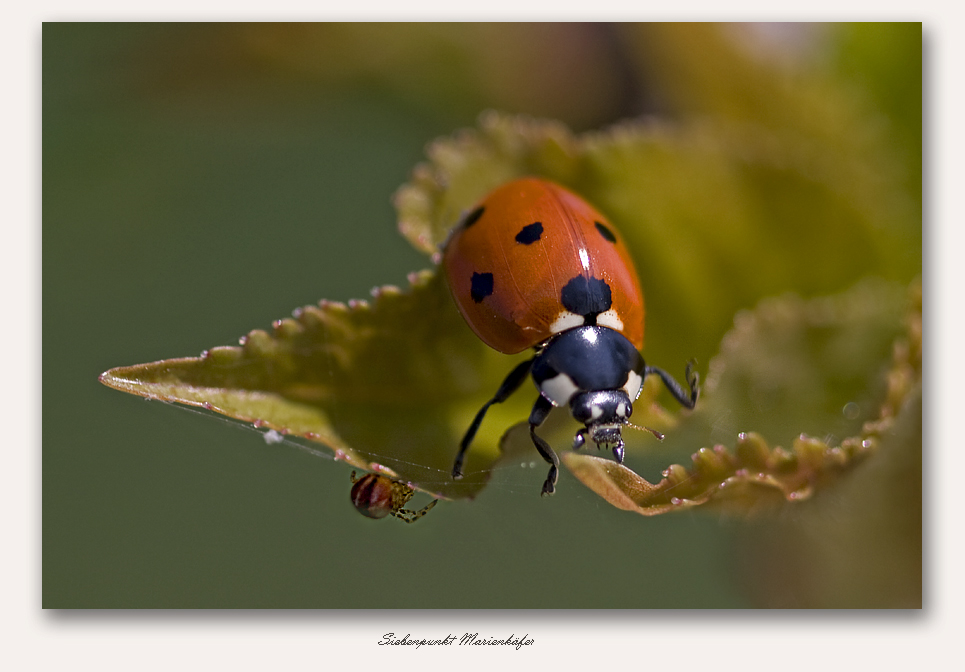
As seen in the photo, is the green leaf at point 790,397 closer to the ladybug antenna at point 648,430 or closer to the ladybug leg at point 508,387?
the ladybug antenna at point 648,430

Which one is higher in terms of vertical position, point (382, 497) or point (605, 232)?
point (605, 232)

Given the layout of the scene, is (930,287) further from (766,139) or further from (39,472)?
(39,472)

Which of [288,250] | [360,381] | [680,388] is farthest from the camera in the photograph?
[288,250]

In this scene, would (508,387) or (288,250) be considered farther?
(288,250)

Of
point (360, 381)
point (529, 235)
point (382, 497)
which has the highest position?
point (529, 235)

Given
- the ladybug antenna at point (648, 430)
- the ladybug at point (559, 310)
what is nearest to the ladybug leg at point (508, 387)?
the ladybug at point (559, 310)

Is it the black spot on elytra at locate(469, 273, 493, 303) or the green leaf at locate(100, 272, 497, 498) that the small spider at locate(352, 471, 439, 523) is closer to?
the green leaf at locate(100, 272, 497, 498)

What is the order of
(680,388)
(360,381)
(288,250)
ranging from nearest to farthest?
(360,381) → (680,388) → (288,250)

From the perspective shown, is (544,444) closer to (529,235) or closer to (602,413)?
(602,413)

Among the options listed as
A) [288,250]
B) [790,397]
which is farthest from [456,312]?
[288,250]
